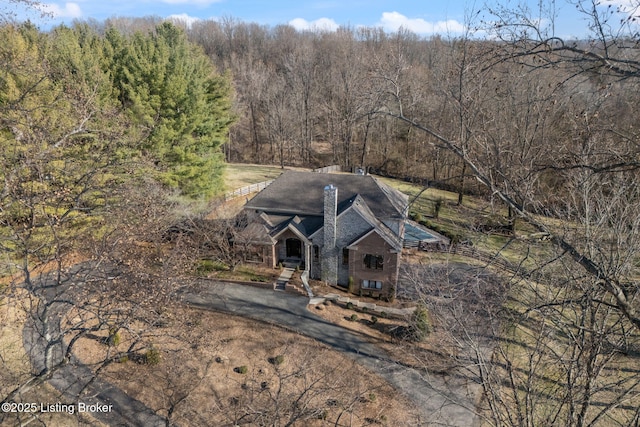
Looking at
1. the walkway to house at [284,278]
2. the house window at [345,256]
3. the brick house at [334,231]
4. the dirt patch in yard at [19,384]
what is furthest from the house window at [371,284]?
the dirt patch in yard at [19,384]

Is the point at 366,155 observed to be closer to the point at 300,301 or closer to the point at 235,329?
the point at 300,301

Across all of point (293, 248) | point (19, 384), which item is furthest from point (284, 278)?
point (19, 384)

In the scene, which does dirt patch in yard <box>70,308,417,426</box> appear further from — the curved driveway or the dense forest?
the dense forest

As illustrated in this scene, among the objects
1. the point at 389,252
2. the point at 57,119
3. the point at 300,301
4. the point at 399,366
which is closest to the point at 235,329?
the point at 300,301

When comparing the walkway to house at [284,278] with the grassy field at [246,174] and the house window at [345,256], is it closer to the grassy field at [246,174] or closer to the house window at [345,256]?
the house window at [345,256]

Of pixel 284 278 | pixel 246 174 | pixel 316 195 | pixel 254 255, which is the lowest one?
pixel 284 278

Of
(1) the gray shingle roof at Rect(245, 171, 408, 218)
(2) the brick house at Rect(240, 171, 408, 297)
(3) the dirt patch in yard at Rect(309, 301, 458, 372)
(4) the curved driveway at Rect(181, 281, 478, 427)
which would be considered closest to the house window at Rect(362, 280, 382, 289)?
(2) the brick house at Rect(240, 171, 408, 297)

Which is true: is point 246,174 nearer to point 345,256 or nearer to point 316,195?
point 316,195
